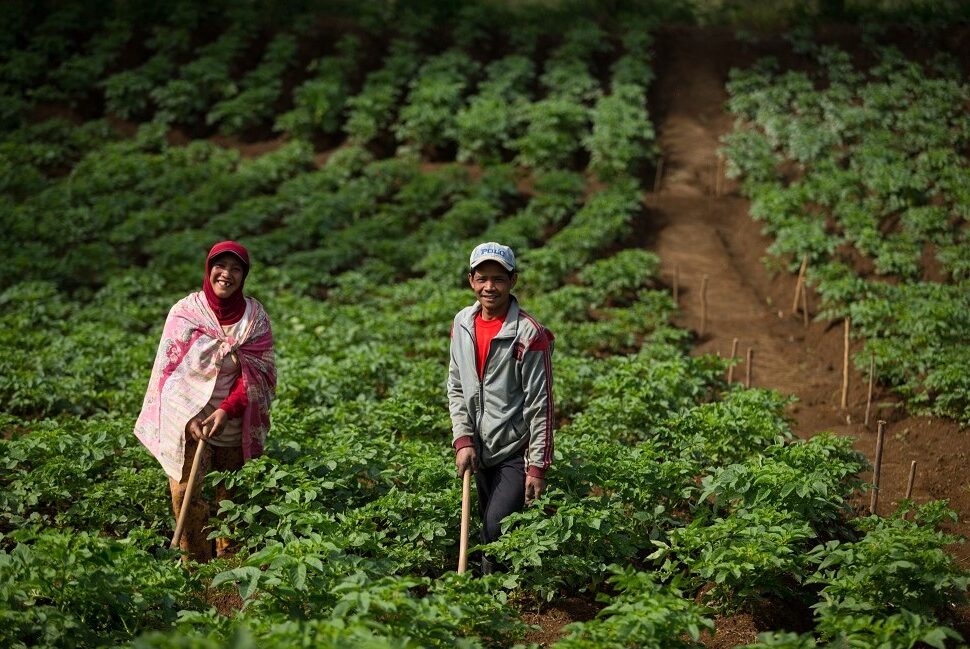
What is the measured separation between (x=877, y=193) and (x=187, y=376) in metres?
11.5

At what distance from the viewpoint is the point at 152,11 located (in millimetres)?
21578

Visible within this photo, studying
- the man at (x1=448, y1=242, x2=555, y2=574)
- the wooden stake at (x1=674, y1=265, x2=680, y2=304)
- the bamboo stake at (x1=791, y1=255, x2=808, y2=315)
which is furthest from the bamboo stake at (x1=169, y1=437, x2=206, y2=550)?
the bamboo stake at (x1=791, y1=255, x2=808, y2=315)

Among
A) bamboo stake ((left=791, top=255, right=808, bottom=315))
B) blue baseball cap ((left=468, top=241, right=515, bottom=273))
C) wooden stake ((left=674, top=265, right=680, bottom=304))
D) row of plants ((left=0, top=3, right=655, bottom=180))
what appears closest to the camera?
blue baseball cap ((left=468, top=241, right=515, bottom=273))

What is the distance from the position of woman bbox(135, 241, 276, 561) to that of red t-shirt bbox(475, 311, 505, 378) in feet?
4.51

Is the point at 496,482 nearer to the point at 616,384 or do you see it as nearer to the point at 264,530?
the point at 264,530

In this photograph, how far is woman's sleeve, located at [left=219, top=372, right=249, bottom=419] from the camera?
5.61 m

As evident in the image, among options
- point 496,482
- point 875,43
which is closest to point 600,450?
point 496,482

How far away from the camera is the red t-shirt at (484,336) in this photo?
5230mm

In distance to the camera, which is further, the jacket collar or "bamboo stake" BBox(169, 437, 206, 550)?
"bamboo stake" BBox(169, 437, 206, 550)

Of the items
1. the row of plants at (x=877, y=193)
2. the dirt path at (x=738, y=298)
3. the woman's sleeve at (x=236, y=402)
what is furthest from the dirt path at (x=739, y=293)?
the woman's sleeve at (x=236, y=402)

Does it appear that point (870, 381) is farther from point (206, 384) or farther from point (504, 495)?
point (206, 384)

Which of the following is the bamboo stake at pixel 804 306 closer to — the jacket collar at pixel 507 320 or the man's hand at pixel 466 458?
the jacket collar at pixel 507 320

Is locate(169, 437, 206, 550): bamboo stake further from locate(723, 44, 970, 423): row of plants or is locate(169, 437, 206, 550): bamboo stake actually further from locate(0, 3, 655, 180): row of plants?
locate(0, 3, 655, 180): row of plants

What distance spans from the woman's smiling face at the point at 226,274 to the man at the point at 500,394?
4.30ft
